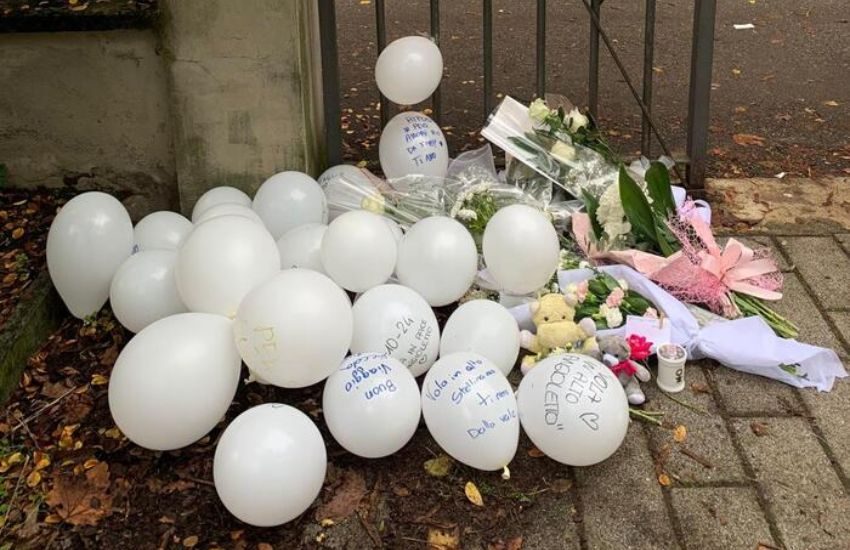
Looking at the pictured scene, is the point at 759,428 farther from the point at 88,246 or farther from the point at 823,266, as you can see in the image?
the point at 88,246

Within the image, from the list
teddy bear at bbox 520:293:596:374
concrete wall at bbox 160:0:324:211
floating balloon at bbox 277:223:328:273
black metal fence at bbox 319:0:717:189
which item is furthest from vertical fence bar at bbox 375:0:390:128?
teddy bear at bbox 520:293:596:374

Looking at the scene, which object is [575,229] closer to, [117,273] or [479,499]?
[479,499]

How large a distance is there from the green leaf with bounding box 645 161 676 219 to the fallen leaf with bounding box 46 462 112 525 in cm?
218

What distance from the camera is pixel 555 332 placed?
3.23 metres

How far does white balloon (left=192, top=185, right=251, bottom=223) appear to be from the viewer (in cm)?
372

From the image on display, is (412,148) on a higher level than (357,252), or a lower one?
higher

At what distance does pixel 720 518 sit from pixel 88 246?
2.24 meters

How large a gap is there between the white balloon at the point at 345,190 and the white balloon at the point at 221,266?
0.85 meters

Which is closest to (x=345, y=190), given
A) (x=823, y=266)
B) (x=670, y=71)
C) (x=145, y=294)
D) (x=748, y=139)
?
(x=145, y=294)

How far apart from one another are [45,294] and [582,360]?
6.54 feet

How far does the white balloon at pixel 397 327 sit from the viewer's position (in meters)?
3.02

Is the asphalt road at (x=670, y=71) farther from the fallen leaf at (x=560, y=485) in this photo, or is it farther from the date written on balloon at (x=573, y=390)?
the fallen leaf at (x=560, y=485)

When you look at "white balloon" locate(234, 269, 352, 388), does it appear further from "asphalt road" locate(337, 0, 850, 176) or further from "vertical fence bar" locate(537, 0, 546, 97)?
"asphalt road" locate(337, 0, 850, 176)

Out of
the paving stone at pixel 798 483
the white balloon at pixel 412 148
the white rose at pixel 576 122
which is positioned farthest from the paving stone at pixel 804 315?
the white balloon at pixel 412 148
